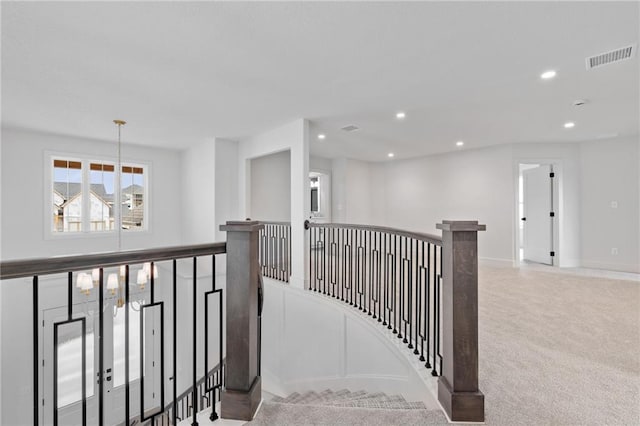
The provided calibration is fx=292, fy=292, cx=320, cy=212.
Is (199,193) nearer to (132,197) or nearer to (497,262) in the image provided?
(132,197)

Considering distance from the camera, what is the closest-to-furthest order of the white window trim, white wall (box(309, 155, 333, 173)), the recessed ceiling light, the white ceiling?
the white ceiling, the recessed ceiling light, the white window trim, white wall (box(309, 155, 333, 173))

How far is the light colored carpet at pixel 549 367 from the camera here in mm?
1681

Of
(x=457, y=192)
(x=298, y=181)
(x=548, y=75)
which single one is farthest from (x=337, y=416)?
(x=457, y=192)

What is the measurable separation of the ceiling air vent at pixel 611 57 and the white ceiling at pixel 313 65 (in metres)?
0.10

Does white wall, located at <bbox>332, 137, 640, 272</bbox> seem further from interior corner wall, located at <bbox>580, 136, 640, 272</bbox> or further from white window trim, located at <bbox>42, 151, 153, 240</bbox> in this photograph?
white window trim, located at <bbox>42, 151, 153, 240</bbox>

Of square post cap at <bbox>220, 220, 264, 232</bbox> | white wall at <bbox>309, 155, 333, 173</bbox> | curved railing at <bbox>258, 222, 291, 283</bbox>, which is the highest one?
white wall at <bbox>309, 155, 333, 173</bbox>

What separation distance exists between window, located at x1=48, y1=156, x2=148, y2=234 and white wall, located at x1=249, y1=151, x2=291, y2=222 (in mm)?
2264

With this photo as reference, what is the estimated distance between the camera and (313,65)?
2.73 metres

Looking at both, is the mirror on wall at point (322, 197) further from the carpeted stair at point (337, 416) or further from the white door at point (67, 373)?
the carpeted stair at point (337, 416)

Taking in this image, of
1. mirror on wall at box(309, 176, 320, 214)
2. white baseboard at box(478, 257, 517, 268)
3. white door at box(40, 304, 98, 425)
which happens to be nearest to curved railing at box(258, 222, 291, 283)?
Answer: mirror on wall at box(309, 176, 320, 214)

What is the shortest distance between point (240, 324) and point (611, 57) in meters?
3.75

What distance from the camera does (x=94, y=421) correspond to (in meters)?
5.04

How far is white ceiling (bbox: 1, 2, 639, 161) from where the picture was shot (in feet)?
6.66

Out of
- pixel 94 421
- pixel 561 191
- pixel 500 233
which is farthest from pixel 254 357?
pixel 561 191
